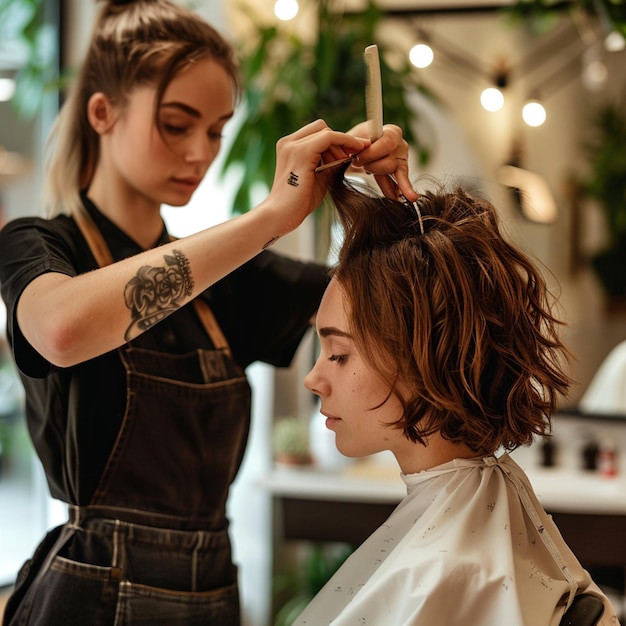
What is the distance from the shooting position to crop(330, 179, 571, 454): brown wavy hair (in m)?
1.10

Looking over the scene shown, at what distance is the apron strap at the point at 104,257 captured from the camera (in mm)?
1346

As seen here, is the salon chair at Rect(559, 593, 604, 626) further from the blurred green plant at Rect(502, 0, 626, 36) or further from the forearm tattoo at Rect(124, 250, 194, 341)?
the blurred green plant at Rect(502, 0, 626, 36)

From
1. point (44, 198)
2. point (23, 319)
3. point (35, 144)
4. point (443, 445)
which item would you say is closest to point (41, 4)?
point (35, 144)

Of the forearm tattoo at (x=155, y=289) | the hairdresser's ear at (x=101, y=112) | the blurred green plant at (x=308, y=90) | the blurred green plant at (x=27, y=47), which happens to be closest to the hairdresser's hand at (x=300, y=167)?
the forearm tattoo at (x=155, y=289)

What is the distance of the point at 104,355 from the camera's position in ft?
4.19

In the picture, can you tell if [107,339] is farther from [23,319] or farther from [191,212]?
[191,212]

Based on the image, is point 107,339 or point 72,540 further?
point 72,540

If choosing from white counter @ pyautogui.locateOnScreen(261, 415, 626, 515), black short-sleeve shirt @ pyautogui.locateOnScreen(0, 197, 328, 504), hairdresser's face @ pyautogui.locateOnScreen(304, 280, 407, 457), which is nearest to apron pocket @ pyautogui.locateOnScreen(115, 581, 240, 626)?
black short-sleeve shirt @ pyautogui.locateOnScreen(0, 197, 328, 504)

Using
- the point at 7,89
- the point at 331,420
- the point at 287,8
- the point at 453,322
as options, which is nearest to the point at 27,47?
the point at 7,89

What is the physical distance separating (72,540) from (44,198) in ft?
1.93

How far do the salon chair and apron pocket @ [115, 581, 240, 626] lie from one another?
0.56 meters

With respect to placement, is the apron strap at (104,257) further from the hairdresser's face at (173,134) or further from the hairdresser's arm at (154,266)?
the hairdresser's arm at (154,266)

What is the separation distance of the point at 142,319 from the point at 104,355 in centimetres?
20

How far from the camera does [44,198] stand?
1.47 metres
